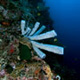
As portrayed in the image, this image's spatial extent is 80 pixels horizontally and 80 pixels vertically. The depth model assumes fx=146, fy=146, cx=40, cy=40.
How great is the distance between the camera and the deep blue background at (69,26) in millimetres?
18359

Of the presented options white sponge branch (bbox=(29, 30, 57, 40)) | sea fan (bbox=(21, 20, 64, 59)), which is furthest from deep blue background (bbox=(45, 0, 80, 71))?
white sponge branch (bbox=(29, 30, 57, 40))

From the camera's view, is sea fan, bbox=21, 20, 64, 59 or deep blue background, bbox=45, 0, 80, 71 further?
deep blue background, bbox=45, 0, 80, 71

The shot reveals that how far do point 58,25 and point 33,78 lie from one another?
54.1 ft

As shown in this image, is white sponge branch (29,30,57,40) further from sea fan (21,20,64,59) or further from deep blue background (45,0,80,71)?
deep blue background (45,0,80,71)

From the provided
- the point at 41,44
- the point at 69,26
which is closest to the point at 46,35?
the point at 41,44

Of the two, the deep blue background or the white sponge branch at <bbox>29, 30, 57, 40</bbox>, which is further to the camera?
the deep blue background

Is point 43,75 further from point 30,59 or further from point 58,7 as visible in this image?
point 58,7

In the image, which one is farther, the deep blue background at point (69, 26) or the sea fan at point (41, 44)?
the deep blue background at point (69, 26)

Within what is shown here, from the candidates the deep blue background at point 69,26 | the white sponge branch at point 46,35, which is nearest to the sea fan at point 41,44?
the white sponge branch at point 46,35

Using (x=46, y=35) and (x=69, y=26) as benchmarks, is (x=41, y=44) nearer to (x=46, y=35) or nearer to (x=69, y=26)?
(x=46, y=35)

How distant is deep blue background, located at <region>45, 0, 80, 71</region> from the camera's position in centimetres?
1836

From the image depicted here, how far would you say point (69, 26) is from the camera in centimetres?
1962

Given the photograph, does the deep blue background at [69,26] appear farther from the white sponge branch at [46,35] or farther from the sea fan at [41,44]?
the white sponge branch at [46,35]

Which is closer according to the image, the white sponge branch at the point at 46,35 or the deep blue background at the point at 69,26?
the white sponge branch at the point at 46,35
